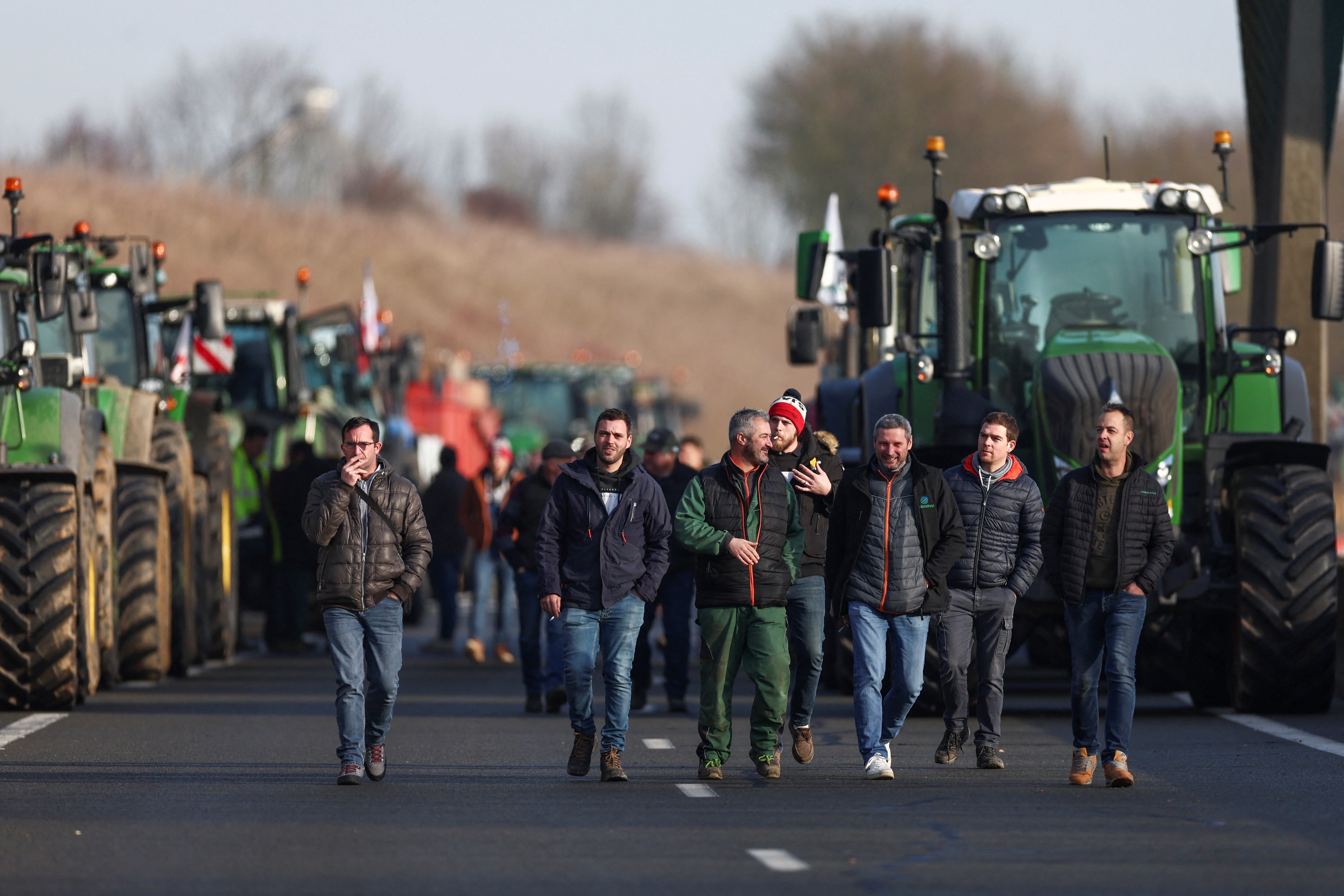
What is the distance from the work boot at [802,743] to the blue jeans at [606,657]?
940mm

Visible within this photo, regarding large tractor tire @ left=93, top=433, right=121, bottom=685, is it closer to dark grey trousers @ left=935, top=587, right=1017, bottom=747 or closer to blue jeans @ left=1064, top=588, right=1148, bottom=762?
dark grey trousers @ left=935, top=587, right=1017, bottom=747

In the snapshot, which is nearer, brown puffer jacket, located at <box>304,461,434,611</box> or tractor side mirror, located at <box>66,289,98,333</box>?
brown puffer jacket, located at <box>304,461,434,611</box>

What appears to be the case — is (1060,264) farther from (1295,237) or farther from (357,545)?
(1295,237)

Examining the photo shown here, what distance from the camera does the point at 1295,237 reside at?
22.9 meters

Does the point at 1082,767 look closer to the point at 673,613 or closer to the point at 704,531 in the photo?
the point at 704,531

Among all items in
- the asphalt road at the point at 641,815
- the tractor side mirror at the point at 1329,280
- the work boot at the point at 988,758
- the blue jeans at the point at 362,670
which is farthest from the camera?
the tractor side mirror at the point at 1329,280

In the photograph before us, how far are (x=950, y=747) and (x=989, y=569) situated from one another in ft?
3.17

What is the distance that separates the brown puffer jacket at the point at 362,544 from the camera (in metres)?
12.0

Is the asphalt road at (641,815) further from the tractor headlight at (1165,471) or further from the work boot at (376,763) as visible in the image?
the tractor headlight at (1165,471)

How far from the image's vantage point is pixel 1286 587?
1475 centimetres

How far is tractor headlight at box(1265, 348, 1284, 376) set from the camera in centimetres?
1575

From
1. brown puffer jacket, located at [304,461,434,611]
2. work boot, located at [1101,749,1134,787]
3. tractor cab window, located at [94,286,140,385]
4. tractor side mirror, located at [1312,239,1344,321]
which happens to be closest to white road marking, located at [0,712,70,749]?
brown puffer jacket, located at [304,461,434,611]

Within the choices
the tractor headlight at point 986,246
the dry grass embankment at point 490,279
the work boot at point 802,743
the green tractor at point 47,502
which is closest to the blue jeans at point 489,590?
the green tractor at point 47,502

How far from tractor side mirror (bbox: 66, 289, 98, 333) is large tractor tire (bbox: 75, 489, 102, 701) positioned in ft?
4.10
